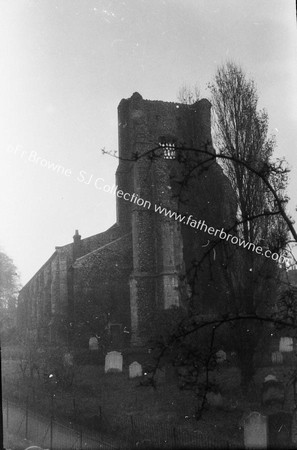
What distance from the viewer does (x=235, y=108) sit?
55.4 feet

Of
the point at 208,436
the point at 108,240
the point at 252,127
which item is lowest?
the point at 208,436

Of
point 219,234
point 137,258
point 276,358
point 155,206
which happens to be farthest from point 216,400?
point 155,206

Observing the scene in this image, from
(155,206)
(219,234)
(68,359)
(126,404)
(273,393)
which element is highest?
(155,206)

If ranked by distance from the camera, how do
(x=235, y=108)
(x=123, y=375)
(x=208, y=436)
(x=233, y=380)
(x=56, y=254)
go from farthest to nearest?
(x=56, y=254) < (x=123, y=375) < (x=235, y=108) < (x=233, y=380) < (x=208, y=436)

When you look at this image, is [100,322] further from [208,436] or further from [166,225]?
[208,436]

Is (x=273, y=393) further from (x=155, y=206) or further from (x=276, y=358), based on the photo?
(x=155, y=206)

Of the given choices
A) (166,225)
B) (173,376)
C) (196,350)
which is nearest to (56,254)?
(166,225)

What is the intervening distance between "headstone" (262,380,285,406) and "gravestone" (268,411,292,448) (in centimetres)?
266

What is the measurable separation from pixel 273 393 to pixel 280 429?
9.80 feet

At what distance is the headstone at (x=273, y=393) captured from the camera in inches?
503

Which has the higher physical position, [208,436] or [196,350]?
[196,350]

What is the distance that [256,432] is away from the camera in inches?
380

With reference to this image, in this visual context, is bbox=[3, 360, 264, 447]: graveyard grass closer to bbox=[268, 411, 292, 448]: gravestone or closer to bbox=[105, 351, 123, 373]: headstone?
bbox=[105, 351, 123, 373]: headstone

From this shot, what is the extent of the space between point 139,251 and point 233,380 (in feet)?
34.1
